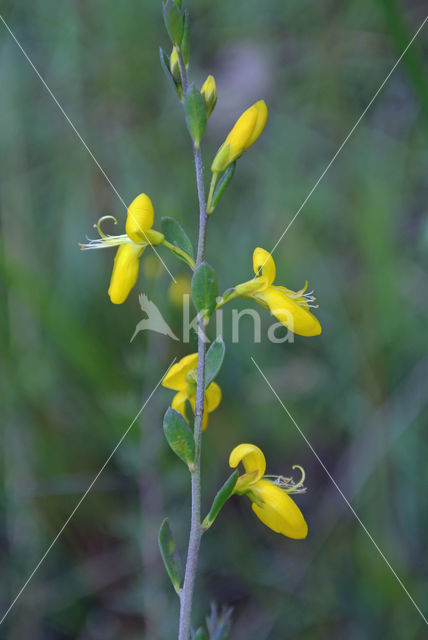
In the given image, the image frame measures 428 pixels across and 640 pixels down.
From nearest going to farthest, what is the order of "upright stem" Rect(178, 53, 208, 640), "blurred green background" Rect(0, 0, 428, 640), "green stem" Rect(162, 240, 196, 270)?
"upright stem" Rect(178, 53, 208, 640)
"green stem" Rect(162, 240, 196, 270)
"blurred green background" Rect(0, 0, 428, 640)

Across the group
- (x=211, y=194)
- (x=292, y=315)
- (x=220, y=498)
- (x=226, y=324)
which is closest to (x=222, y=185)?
(x=211, y=194)

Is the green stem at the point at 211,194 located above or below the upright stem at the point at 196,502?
above

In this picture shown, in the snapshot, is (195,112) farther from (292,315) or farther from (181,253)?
(292,315)

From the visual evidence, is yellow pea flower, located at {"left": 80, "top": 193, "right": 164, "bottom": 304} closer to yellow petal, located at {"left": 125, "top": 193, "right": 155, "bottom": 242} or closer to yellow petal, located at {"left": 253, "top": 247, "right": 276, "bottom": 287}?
yellow petal, located at {"left": 125, "top": 193, "right": 155, "bottom": 242}

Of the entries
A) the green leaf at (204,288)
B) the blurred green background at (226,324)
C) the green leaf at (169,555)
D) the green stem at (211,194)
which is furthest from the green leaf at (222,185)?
the blurred green background at (226,324)

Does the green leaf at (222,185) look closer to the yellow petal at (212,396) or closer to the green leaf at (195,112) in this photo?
the green leaf at (195,112)

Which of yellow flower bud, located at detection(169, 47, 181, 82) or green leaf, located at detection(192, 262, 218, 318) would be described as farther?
yellow flower bud, located at detection(169, 47, 181, 82)

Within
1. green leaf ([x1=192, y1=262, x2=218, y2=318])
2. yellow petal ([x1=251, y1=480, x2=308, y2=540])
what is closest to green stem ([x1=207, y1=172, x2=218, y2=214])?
green leaf ([x1=192, y1=262, x2=218, y2=318])
